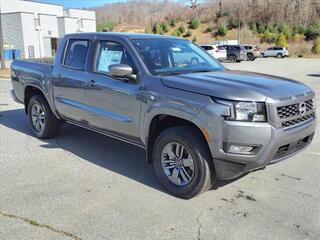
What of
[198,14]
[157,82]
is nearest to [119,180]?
[157,82]

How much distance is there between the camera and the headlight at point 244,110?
11.9 ft

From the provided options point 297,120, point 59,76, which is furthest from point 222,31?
point 297,120

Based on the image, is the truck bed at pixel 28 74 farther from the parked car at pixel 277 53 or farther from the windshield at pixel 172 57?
the parked car at pixel 277 53

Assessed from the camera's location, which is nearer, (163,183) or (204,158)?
(204,158)

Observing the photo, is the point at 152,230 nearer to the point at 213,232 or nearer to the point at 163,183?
the point at 213,232

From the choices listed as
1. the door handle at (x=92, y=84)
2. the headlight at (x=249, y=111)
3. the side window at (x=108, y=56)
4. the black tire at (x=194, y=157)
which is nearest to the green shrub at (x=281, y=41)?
the side window at (x=108, y=56)

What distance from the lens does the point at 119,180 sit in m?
4.72

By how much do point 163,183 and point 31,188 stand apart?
1.60m

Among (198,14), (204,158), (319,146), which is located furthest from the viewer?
(198,14)

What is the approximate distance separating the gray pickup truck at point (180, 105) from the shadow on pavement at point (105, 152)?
465 millimetres

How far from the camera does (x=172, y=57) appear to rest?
4.95 m

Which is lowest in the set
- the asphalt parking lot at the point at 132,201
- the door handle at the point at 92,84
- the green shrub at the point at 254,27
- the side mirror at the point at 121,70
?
the asphalt parking lot at the point at 132,201

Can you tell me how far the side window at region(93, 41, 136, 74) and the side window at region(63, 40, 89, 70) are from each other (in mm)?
310

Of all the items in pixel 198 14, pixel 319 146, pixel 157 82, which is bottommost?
pixel 319 146
